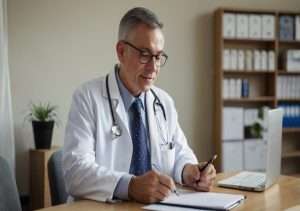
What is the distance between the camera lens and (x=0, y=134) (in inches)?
147

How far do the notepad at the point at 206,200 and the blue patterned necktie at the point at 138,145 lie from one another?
1.01 feet

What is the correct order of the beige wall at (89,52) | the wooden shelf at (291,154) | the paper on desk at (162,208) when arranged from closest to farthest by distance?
the paper on desk at (162,208)
the beige wall at (89,52)
the wooden shelf at (291,154)

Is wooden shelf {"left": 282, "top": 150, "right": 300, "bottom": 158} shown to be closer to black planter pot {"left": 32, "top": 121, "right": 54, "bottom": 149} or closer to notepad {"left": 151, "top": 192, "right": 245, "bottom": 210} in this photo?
black planter pot {"left": 32, "top": 121, "right": 54, "bottom": 149}

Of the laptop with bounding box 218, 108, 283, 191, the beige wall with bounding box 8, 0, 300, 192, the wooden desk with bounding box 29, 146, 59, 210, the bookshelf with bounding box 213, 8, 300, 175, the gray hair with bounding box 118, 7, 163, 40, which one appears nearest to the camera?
the laptop with bounding box 218, 108, 283, 191

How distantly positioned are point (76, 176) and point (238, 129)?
3.35m

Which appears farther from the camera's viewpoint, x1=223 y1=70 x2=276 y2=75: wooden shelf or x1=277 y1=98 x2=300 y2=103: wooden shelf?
x1=277 y1=98 x2=300 y2=103: wooden shelf

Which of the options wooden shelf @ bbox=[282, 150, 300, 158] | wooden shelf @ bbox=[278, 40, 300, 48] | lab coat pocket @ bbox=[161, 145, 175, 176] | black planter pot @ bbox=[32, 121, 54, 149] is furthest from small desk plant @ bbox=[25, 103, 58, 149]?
wooden shelf @ bbox=[278, 40, 300, 48]

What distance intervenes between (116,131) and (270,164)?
638mm

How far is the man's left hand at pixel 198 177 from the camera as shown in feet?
5.63

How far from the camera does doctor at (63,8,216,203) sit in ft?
5.29

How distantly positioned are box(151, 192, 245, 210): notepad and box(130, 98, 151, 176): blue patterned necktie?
31cm

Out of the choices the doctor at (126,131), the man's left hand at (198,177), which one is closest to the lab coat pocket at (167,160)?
the doctor at (126,131)

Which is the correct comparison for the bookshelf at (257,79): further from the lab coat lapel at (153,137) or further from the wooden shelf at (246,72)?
the lab coat lapel at (153,137)

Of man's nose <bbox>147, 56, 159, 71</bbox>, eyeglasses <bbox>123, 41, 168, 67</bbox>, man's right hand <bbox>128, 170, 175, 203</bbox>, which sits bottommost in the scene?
man's right hand <bbox>128, 170, 175, 203</bbox>
